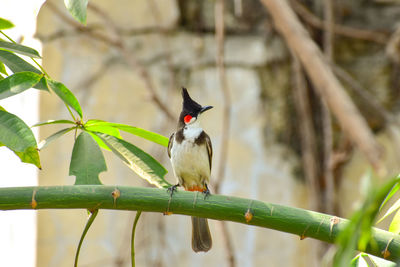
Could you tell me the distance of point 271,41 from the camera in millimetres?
2895

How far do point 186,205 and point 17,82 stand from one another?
10.2 inches

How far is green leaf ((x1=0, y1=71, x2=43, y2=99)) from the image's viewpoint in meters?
0.75

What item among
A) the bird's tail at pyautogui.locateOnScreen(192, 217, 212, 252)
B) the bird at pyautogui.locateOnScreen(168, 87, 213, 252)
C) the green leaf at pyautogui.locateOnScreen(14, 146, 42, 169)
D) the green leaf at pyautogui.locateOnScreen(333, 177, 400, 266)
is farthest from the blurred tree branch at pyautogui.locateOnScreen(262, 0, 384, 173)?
the green leaf at pyautogui.locateOnScreen(333, 177, 400, 266)

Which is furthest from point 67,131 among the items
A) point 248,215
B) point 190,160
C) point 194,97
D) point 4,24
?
point 194,97

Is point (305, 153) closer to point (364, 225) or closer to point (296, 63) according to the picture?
point (296, 63)

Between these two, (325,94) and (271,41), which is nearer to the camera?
(325,94)

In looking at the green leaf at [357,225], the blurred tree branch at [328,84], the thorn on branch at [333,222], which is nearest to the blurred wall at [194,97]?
the blurred tree branch at [328,84]

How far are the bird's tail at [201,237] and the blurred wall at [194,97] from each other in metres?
1.21

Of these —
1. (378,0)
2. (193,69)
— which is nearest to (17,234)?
(193,69)

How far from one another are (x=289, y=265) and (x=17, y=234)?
1275mm

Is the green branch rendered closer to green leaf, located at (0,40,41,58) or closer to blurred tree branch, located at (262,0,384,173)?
green leaf, located at (0,40,41,58)

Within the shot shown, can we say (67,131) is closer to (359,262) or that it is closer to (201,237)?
(359,262)

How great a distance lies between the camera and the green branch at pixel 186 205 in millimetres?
729

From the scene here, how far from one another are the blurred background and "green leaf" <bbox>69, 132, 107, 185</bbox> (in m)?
1.91
